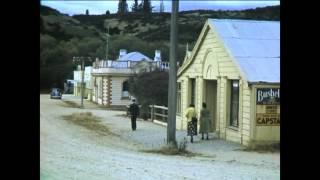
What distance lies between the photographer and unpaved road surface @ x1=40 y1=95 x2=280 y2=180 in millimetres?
11023

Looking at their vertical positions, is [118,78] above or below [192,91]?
above

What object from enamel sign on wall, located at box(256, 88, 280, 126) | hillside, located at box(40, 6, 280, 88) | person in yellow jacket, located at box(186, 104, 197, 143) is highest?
hillside, located at box(40, 6, 280, 88)

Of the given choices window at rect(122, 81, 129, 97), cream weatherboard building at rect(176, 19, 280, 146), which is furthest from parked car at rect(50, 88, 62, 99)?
cream weatherboard building at rect(176, 19, 280, 146)

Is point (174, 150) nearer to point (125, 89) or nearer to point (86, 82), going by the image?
point (125, 89)

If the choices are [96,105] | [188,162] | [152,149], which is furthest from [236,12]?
[188,162]

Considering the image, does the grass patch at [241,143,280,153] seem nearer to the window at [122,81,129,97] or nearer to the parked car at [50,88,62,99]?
the window at [122,81,129,97]

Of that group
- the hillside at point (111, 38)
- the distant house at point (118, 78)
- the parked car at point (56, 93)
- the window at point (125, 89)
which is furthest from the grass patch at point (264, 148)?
the parked car at point (56, 93)

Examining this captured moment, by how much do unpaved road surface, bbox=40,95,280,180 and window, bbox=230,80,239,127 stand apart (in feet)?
3.06

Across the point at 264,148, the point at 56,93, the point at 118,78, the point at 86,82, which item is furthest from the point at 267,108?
the point at 56,93

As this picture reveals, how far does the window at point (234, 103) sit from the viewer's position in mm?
19125

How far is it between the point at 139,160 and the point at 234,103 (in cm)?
672

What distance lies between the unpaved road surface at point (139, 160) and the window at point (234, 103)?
0.93 meters

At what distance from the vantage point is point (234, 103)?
64.0 feet
